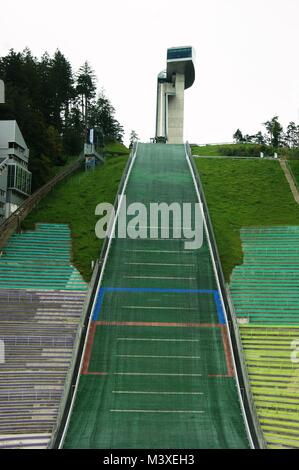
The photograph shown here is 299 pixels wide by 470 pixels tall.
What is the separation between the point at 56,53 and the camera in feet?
244

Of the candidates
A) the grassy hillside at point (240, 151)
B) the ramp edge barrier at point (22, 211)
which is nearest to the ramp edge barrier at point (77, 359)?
the ramp edge barrier at point (22, 211)

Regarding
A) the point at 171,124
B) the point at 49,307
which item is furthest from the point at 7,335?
the point at 171,124

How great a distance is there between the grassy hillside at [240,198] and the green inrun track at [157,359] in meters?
2.15

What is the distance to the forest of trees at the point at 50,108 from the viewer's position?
45125 mm

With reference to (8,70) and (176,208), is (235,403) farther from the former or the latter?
(8,70)

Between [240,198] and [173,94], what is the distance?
98.9 feet

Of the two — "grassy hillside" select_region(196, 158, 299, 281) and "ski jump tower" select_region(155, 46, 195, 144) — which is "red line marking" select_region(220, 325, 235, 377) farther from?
"ski jump tower" select_region(155, 46, 195, 144)

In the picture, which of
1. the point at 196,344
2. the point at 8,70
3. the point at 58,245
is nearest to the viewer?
the point at 196,344

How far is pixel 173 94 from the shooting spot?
6844 cm

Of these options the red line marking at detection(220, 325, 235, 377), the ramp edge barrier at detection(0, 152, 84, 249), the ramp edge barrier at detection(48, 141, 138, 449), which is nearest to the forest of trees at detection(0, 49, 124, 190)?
the ramp edge barrier at detection(0, 152, 84, 249)

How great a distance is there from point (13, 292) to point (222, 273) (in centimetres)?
996

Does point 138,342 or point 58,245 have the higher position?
point 58,245

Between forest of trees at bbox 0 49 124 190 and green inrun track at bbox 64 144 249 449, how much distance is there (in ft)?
56.2

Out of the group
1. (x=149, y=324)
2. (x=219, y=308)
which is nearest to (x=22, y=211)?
(x=149, y=324)
